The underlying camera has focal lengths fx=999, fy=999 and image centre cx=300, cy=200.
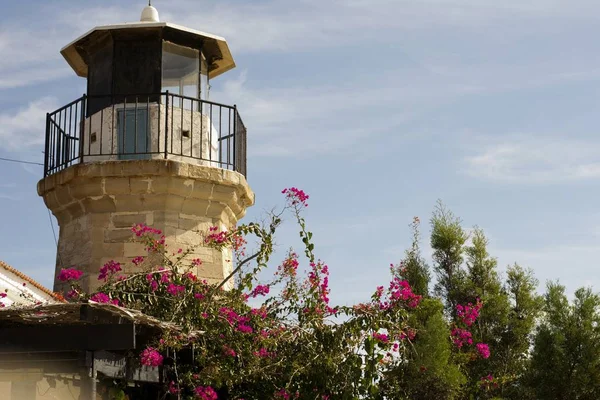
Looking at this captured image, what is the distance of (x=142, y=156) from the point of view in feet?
35.6

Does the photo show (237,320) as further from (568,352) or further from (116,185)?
(568,352)

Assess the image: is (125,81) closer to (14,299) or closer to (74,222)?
(74,222)

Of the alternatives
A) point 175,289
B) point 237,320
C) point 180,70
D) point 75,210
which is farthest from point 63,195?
point 237,320

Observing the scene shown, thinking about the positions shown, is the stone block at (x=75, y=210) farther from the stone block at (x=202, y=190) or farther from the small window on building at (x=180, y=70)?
the small window on building at (x=180, y=70)

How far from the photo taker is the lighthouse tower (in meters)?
10.7

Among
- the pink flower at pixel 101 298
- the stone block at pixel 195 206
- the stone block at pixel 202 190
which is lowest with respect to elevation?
the pink flower at pixel 101 298

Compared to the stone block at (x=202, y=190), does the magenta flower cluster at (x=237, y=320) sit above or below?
below

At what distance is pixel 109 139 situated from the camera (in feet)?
35.9

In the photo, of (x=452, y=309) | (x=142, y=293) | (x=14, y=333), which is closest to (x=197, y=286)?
(x=142, y=293)

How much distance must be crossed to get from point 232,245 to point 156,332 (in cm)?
194

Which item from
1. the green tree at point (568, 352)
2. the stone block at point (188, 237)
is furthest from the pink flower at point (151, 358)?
Result: the green tree at point (568, 352)

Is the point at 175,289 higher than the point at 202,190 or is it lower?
lower

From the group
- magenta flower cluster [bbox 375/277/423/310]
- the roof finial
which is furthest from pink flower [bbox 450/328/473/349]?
the roof finial

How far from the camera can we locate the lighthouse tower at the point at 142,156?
10656 mm
